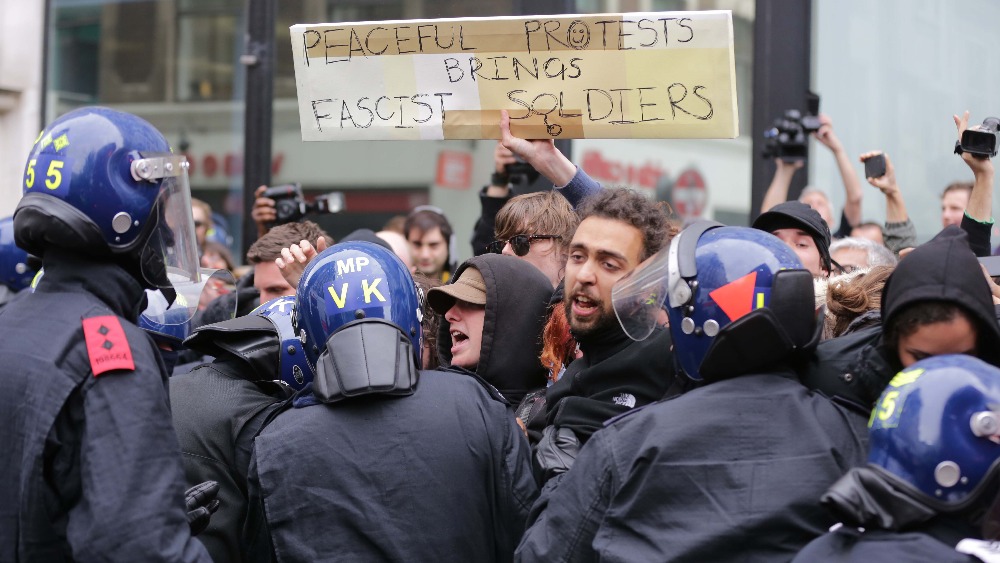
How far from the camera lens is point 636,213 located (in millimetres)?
3428

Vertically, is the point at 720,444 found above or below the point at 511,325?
below

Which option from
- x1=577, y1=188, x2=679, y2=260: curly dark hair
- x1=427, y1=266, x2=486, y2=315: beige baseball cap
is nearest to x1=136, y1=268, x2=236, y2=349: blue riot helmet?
x1=427, y1=266, x2=486, y2=315: beige baseball cap

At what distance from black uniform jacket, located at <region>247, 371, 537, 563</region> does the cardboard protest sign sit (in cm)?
109

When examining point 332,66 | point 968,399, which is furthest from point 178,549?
point 332,66

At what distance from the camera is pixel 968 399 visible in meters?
2.20

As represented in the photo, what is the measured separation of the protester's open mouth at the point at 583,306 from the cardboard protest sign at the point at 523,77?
25.2 inches

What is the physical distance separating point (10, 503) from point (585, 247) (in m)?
1.69

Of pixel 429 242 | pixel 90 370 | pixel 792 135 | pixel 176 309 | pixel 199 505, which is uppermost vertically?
→ pixel 792 135

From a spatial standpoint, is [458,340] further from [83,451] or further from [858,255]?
[858,255]

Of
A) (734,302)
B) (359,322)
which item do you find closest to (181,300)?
(359,322)

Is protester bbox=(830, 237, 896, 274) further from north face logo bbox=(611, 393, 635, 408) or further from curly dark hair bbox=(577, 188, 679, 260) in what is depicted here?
north face logo bbox=(611, 393, 635, 408)

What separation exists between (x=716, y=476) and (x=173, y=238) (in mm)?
1362

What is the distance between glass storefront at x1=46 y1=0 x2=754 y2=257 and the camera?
321 inches

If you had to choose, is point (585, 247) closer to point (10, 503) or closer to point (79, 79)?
point (10, 503)
